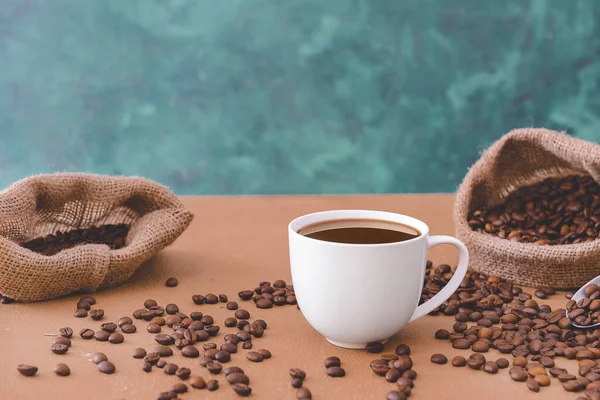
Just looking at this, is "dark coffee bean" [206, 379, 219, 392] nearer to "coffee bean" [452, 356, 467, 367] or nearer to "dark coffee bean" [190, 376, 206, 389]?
"dark coffee bean" [190, 376, 206, 389]

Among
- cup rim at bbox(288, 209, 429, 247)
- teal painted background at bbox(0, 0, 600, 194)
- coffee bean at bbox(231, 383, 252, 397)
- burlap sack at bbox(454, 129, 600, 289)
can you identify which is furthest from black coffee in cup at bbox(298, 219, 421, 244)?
teal painted background at bbox(0, 0, 600, 194)

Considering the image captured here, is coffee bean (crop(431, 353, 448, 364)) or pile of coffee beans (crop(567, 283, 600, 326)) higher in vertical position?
pile of coffee beans (crop(567, 283, 600, 326))

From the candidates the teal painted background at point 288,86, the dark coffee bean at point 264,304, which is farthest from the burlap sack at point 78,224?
the teal painted background at point 288,86

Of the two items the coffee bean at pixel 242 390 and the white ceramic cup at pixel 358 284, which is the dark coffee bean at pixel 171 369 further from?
the white ceramic cup at pixel 358 284

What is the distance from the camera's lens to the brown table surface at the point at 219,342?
100cm

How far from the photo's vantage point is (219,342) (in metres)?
1.17

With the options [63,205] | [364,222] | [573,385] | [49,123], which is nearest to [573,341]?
[573,385]

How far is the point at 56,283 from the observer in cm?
136

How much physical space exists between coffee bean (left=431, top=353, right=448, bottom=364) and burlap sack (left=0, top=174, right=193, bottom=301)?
0.66 meters

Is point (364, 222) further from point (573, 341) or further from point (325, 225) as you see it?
point (573, 341)

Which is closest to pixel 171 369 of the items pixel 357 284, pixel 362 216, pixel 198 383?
pixel 198 383

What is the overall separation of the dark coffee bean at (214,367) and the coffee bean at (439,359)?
32 centimetres

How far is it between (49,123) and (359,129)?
54.8 inches

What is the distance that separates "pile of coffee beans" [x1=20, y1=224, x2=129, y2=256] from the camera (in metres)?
1.49
